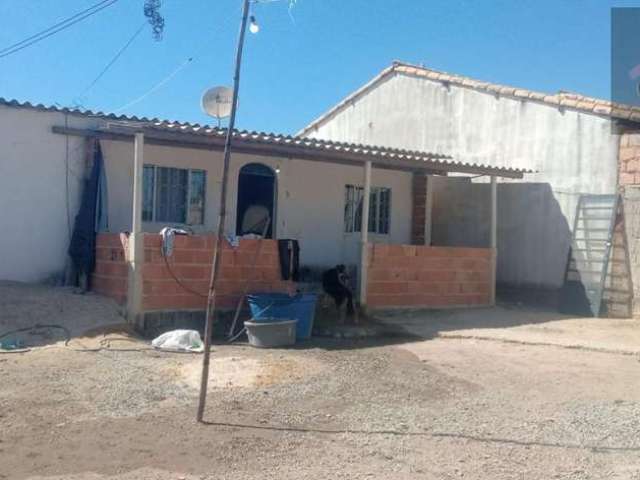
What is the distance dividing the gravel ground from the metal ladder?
4.63 meters

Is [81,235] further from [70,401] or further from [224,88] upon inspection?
[70,401]

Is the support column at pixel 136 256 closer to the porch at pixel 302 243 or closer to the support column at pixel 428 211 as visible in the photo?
the porch at pixel 302 243

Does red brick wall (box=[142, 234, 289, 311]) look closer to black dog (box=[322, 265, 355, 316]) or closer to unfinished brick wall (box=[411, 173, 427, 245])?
black dog (box=[322, 265, 355, 316])

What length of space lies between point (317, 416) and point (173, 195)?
23.4 feet

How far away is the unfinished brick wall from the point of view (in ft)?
52.5

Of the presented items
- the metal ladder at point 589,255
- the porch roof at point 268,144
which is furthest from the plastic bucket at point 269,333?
the metal ladder at point 589,255

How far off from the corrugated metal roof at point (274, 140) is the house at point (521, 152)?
128cm

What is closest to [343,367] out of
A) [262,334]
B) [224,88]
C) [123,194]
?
[262,334]

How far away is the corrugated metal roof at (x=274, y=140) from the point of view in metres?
10.4

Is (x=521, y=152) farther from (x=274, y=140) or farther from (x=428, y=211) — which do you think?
(x=274, y=140)

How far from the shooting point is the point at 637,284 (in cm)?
1346

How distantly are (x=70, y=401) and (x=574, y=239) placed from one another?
10.7m

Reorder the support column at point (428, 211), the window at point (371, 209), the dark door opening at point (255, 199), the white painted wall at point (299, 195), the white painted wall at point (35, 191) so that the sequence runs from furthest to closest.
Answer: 1. the support column at point (428, 211)
2. the window at point (371, 209)
3. the dark door opening at point (255, 199)
4. the white painted wall at point (299, 195)
5. the white painted wall at point (35, 191)

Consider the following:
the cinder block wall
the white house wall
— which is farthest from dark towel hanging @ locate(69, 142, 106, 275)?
the cinder block wall
